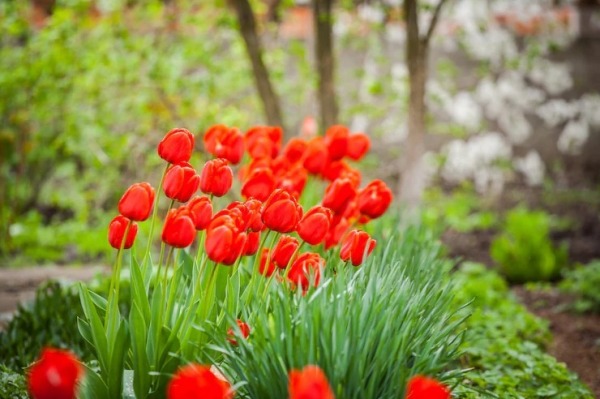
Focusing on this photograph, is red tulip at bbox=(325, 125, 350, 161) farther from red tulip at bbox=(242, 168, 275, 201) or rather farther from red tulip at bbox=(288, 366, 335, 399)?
red tulip at bbox=(288, 366, 335, 399)

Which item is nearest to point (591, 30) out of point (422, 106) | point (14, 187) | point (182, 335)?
point (422, 106)

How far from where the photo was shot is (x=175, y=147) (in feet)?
7.08

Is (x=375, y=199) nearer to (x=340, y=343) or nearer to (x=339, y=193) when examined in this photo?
(x=339, y=193)

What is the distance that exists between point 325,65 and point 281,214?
4.42 metres

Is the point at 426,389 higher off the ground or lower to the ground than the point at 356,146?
lower

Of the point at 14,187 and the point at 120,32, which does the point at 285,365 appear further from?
the point at 14,187

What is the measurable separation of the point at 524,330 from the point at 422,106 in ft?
8.07

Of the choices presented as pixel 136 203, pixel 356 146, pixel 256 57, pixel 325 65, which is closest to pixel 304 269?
pixel 136 203

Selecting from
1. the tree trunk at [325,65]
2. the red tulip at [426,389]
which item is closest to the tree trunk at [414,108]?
the tree trunk at [325,65]

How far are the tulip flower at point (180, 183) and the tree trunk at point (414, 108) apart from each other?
3955 millimetres

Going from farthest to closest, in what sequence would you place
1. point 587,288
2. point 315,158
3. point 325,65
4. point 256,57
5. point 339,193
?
1. point 325,65
2. point 256,57
3. point 587,288
4. point 315,158
5. point 339,193

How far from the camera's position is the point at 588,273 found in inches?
216

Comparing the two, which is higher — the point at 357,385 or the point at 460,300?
the point at 357,385

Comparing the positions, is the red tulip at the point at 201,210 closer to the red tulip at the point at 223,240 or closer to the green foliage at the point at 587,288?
the red tulip at the point at 223,240
